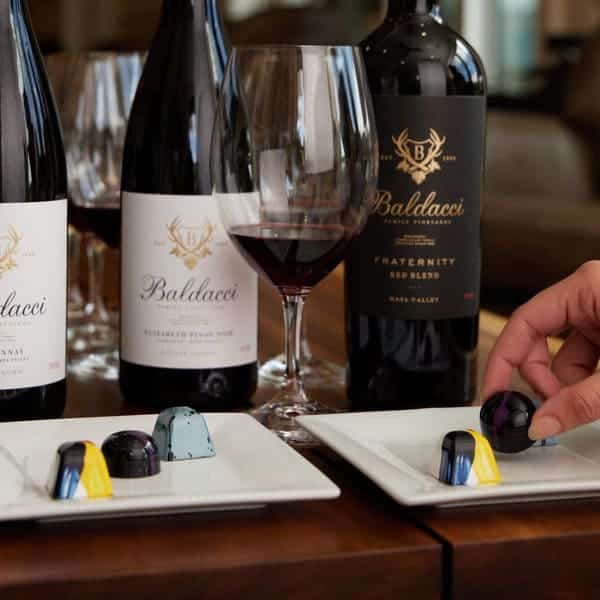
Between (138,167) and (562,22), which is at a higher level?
(562,22)

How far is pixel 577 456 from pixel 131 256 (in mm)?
386

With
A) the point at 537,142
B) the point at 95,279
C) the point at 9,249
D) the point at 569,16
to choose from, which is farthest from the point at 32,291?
the point at 569,16

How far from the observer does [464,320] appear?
37.5 inches

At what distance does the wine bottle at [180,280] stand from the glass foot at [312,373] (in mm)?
97

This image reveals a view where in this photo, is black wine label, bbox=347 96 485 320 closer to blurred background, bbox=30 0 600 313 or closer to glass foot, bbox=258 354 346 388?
glass foot, bbox=258 354 346 388

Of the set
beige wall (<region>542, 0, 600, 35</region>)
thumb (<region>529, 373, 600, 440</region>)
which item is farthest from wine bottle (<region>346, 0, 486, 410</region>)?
beige wall (<region>542, 0, 600, 35</region>)

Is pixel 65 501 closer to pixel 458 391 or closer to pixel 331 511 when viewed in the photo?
pixel 331 511

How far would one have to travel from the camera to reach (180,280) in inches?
36.5

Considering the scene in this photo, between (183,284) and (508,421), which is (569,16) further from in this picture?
(508,421)

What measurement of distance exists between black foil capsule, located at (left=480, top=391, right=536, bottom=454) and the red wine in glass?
0.16 metres

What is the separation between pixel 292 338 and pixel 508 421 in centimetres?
21

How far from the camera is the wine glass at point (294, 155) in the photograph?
79 cm

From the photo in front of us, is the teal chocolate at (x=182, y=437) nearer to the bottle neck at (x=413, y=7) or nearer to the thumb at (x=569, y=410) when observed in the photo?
the thumb at (x=569, y=410)

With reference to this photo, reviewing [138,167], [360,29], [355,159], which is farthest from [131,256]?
[360,29]
